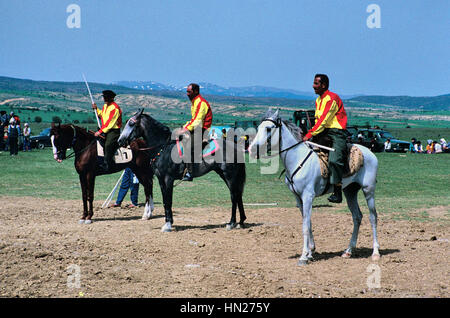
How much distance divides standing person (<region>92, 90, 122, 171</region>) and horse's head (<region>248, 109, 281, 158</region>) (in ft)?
19.1

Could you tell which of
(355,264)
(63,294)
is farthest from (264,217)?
(63,294)

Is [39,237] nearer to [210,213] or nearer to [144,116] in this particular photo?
[144,116]

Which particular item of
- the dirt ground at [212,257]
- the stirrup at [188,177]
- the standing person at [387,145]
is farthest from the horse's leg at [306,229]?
the standing person at [387,145]

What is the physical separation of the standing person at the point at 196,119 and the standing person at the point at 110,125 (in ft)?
8.29

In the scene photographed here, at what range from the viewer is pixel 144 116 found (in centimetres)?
1312

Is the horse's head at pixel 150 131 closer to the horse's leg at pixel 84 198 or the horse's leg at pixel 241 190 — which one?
the horse's leg at pixel 241 190

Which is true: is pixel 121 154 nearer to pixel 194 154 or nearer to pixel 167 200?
pixel 167 200

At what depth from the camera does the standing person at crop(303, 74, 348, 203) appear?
962cm

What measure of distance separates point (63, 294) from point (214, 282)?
2249 mm

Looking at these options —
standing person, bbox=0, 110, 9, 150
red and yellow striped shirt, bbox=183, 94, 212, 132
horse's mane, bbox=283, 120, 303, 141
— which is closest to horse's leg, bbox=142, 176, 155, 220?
red and yellow striped shirt, bbox=183, 94, 212, 132

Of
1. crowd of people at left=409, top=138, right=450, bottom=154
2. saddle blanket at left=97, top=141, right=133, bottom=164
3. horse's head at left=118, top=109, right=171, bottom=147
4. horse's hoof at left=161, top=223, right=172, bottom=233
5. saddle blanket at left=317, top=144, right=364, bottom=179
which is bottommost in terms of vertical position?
crowd of people at left=409, top=138, right=450, bottom=154

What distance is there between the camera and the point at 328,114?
9602 mm

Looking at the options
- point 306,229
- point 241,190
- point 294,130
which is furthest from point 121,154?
point 306,229

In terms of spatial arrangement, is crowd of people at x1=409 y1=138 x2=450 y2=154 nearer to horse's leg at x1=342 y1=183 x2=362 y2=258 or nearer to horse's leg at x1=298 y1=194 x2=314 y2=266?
horse's leg at x1=342 y1=183 x2=362 y2=258
